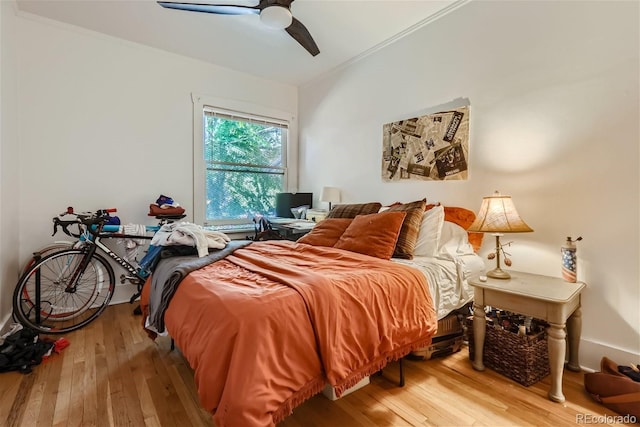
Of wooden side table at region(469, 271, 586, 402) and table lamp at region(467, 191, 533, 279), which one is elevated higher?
table lamp at region(467, 191, 533, 279)

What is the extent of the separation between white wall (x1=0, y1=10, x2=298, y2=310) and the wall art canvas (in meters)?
2.44

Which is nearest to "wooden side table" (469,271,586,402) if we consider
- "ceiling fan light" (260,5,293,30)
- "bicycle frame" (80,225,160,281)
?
"ceiling fan light" (260,5,293,30)

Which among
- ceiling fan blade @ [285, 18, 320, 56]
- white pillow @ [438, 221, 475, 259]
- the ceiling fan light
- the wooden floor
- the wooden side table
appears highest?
ceiling fan blade @ [285, 18, 320, 56]

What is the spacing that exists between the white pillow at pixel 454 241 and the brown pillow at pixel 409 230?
8.6 inches

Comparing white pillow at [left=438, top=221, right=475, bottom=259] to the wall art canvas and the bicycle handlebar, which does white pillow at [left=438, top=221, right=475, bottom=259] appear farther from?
the bicycle handlebar

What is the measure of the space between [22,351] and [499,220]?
10.8 feet

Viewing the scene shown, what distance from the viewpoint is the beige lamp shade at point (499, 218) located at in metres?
1.91

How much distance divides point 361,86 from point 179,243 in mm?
2720

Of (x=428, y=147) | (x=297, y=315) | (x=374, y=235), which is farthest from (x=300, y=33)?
(x=297, y=315)

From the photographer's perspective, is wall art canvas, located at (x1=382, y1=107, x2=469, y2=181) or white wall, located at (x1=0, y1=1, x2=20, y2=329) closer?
white wall, located at (x1=0, y1=1, x2=20, y2=329)

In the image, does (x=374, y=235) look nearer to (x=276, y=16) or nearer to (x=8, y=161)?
(x=276, y=16)

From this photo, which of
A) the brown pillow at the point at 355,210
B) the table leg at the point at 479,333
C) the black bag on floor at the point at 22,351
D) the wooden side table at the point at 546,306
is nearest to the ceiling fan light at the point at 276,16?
the brown pillow at the point at 355,210

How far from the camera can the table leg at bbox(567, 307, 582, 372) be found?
1.93 meters

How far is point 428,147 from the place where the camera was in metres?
2.82
